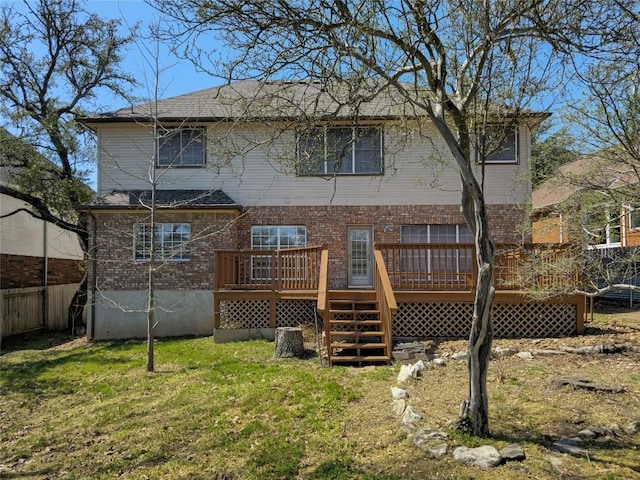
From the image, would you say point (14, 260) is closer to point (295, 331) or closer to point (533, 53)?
point (295, 331)

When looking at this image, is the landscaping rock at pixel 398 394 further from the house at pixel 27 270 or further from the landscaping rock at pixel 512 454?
the house at pixel 27 270

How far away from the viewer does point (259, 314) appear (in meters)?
11.0

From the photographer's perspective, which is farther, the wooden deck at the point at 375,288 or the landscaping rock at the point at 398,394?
the wooden deck at the point at 375,288

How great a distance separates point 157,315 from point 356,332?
6656 mm

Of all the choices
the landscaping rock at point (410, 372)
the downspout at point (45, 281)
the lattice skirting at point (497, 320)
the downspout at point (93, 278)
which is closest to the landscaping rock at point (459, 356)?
the landscaping rock at point (410, 372)

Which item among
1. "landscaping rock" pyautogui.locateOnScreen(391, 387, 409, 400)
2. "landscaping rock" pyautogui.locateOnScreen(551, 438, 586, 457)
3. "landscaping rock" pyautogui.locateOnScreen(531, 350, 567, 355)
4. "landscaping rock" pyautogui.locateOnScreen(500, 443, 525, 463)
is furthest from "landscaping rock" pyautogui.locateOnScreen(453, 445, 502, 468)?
"landscaping rock" pyautogui.locateOnScreen(531, 350, 567, 355)

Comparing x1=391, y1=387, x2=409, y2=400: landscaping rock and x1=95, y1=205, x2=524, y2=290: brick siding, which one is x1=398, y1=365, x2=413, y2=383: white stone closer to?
x1=391, y1=387, x2=409, y2=400: landscaping rock

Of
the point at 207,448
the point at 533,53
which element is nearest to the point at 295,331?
the point at 207,448

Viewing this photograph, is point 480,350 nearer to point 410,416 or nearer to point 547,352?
point 410,416

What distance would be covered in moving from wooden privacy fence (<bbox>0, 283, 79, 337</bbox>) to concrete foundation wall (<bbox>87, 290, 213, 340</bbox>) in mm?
4041

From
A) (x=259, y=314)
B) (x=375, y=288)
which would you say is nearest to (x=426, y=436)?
(x=375, y=288)

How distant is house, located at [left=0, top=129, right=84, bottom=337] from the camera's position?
1482cm

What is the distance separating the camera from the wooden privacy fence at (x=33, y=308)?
1479 centimetres

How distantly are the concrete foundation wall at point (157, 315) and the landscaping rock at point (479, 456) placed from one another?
31.3ft
